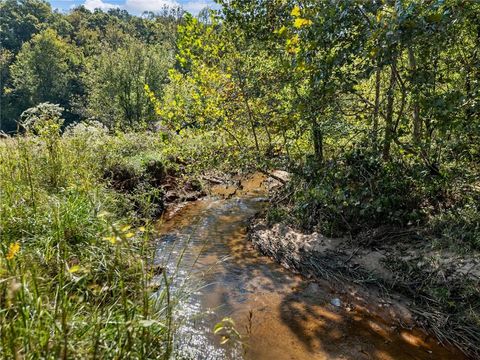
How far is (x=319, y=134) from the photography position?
6.84 metres

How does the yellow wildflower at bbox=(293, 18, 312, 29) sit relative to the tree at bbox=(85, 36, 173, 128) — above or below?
below

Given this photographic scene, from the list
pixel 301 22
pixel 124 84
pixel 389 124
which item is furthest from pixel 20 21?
pixel 389 124

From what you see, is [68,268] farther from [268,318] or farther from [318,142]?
[318,142]

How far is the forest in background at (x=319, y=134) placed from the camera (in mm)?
3668

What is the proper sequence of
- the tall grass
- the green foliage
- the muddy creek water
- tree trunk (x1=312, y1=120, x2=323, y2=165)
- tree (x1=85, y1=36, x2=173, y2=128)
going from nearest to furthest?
1. the tall grass
2. the muddy creek water
3. tree trunk (x1=312, y1=120, x2=323, y2=165)
4. tree (x1=85, y1=36, x2=173, y2=128)
5. the green foliage

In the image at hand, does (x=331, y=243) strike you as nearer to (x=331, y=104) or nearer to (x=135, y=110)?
(x=331, y=104)

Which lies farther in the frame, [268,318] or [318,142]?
[318,142]

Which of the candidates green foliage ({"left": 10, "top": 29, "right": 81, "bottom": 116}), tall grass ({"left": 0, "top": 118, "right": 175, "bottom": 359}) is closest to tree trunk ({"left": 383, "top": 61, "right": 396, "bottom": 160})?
tall grass ({"left": 0, "top": 118, "right": 175, "bottom": 359})

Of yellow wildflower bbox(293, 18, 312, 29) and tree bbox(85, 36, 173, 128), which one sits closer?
yellow wildflower bbox(293, 18, 312, 29)

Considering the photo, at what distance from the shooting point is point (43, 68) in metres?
39.4

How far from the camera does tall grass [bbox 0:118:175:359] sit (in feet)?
5.74

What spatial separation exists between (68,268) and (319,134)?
6080 mm

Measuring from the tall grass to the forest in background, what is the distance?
1.3 inches

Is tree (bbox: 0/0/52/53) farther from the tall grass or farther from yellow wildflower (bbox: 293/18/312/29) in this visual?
yellow wildflower (bbox: 293/18/312/29)
